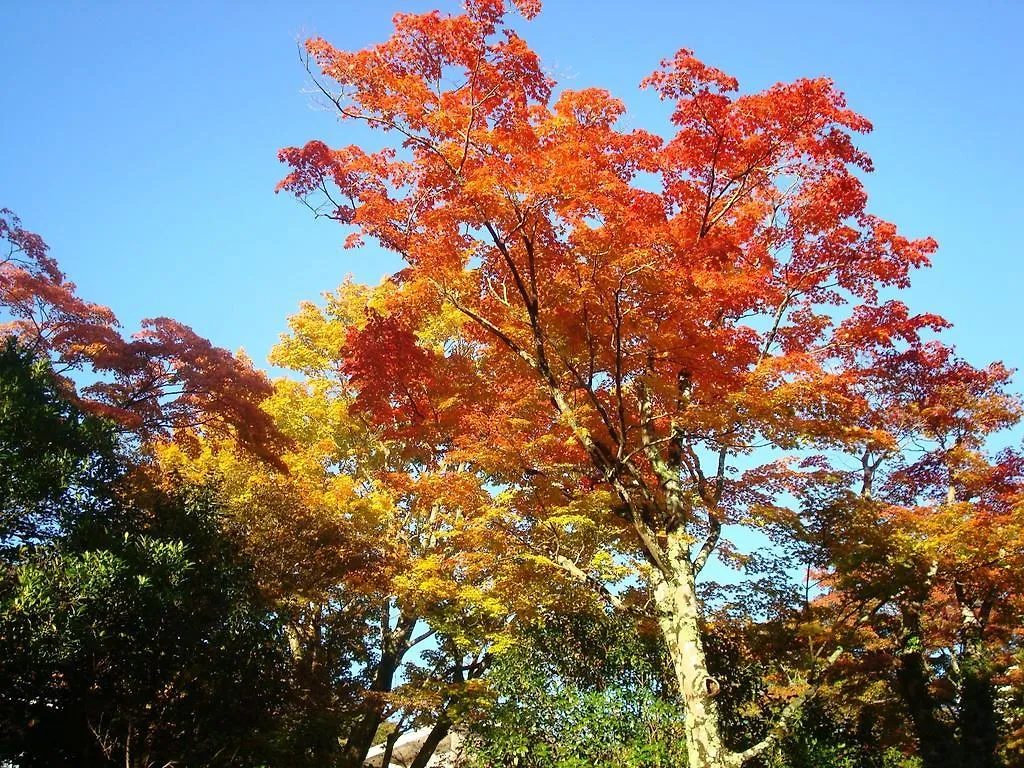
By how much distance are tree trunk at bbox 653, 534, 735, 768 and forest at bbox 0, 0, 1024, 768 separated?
0.14 feet

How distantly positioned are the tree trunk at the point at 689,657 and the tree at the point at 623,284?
0.07 ft

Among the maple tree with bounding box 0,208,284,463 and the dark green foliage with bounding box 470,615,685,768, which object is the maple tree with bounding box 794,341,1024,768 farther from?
the maple tree with bounding box 0,208,284,463

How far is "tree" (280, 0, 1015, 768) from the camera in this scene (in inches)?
356

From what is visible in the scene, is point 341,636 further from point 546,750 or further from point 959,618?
point 959,618

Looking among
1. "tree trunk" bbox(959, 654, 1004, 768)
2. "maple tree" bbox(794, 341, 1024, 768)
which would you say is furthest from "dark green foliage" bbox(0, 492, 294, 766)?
"tree trunk" bbox(959, 654, 1004, 768)

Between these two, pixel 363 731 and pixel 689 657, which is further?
pixel 363 731

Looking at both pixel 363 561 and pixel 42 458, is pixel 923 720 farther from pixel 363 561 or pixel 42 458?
pixel 42 458

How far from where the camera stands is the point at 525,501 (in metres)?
10.4

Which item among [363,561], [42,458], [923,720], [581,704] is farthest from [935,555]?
[42,458]

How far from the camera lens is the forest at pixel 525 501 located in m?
8.32

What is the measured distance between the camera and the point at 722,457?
1030cm

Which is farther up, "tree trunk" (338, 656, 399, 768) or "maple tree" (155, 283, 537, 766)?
"maple tree" (155, 283, 537, 766)

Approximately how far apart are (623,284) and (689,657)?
4.49 meters

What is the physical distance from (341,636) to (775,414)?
8.10 meters
